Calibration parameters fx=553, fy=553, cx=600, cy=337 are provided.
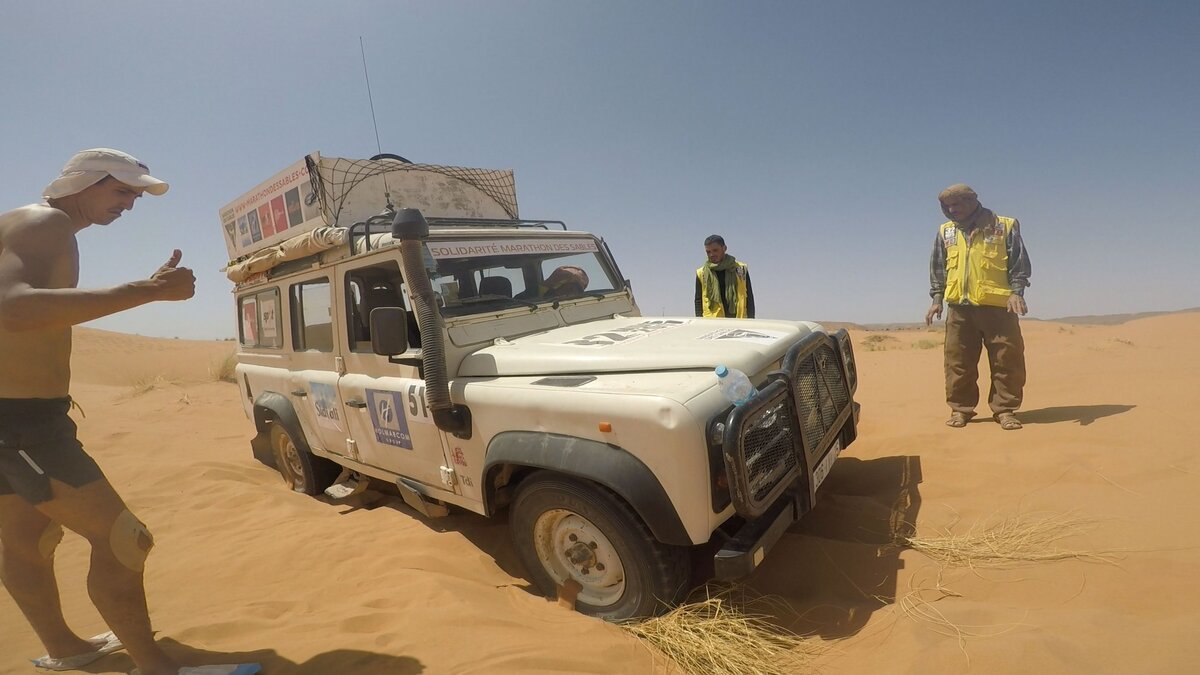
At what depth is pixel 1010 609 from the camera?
91.9 inches

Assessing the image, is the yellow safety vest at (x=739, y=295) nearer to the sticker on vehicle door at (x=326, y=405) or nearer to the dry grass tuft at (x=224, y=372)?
the sticker on vehicle door at (x=326, y=405)

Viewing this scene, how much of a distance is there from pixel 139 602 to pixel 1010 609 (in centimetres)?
354

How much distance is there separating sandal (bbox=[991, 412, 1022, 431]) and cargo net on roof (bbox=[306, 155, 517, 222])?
470cm

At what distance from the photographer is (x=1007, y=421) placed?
4.57m

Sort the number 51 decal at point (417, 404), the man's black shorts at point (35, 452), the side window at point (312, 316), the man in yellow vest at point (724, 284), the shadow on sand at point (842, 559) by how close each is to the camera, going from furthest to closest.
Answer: the man in yellow vest at point (724, 284)
the side window at point (312, 316)
the number 51 decal at point (417, 404)
the shadow on sand at point (842, 559)
the man's black shorts at point (35, 452)

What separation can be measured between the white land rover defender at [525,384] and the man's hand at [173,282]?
905mm

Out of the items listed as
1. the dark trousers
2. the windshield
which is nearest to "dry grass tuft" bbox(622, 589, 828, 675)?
the windshield

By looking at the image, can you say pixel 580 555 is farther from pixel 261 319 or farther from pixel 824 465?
pixel 261 319

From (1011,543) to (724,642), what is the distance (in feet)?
5.58

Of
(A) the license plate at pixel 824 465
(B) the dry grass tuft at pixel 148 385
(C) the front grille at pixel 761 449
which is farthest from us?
(B) the dry grass tuft at pixel 148 385

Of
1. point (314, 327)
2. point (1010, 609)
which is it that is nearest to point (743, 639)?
point (1010, 609)

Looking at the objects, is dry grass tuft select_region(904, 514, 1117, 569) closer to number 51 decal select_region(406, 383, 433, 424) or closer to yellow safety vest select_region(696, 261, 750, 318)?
number 51 decal select_region(406, 383, 433, 424)

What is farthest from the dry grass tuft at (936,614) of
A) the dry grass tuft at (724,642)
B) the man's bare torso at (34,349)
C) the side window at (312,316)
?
the side window at (312,316)

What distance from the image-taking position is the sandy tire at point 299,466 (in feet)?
15.2
